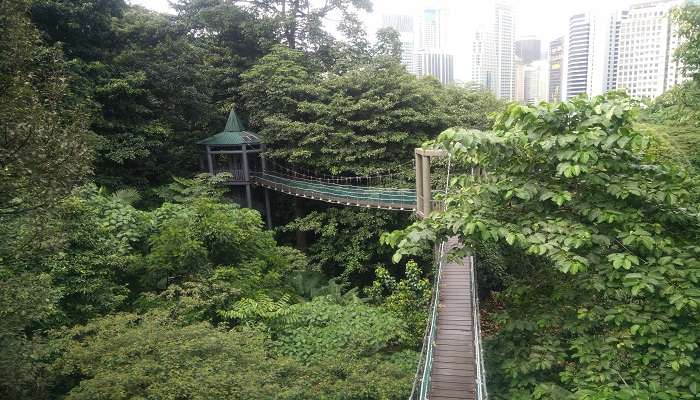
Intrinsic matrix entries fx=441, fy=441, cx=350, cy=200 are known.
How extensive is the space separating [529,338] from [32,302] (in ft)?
17.1

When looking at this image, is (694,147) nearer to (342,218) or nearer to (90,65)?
(342,218)

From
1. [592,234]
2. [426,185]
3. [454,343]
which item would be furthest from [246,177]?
[592,234]

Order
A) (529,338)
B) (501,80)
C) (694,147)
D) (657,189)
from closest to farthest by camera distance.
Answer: (657,189), (529,338), (694,147), (501,80)

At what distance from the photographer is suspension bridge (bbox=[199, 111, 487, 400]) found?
465 centimetres

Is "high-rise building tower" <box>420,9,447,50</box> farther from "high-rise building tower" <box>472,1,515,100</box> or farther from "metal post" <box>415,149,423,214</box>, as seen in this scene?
"metal post" <box>415,149,423,214</box>

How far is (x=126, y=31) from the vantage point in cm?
1298

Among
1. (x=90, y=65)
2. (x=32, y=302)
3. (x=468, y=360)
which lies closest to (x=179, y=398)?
(x=32, y=302)

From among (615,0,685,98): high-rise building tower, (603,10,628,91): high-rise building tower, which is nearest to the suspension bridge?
(615,0,685,98): high-rise building tower

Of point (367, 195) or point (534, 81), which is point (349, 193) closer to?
point (367, 195)

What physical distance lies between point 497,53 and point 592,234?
41.9 m

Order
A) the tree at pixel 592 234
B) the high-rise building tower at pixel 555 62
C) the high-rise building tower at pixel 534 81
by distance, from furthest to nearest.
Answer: the high-rise building tower at pixel 534 81
the high-rise building tower at pixel 555 62
the tree at pixel 592 234

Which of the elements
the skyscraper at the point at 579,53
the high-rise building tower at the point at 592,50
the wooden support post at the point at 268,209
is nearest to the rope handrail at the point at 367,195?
the wooden support post at the point at 268,209

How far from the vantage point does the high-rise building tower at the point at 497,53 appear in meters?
40.3

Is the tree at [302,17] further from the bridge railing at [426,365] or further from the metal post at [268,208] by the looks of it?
the bridge railing at [426,365]
